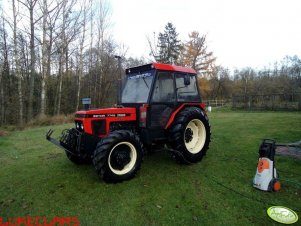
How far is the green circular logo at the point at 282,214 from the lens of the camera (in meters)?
3.03

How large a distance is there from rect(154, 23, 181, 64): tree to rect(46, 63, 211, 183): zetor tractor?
87.3 ft

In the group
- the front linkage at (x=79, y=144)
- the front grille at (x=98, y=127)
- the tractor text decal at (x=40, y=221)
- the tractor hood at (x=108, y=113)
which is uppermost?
the tractor hood at (x=108, y=113)

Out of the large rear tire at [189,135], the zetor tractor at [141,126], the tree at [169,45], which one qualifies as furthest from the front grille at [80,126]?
the tree at [169,45]

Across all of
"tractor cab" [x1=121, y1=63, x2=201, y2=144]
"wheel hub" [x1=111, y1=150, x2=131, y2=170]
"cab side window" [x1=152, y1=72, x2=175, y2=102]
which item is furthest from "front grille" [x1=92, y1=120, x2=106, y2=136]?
"cab side window" [x1=152, y1=72, x2=175, y2=102]

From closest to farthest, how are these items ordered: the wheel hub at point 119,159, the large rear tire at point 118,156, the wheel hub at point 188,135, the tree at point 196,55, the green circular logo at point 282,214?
the green circular logo at point 282,214
the large rear tire at point 118,156
the wheel hub at point 119,159
the wheel hub at point 188,135
the tree at point 196,55

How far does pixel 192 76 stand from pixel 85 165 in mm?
3189

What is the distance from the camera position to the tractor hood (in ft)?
14.5

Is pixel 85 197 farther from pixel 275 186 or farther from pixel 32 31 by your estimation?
pixel 32 31

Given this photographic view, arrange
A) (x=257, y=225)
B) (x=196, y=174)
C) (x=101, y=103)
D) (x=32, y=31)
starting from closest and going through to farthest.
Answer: (x=257, y=225) < (x=196, y=174) < (x=32, y=31) < (x=101, y=103)

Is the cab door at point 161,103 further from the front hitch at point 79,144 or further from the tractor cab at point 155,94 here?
the front hitch at point 79,144

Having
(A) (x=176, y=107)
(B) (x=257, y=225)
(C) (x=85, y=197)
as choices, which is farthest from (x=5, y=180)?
(B) (x=257, y=225)

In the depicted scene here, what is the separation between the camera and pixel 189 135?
5492 millimetres

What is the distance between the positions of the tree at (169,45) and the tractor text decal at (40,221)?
29262 mm

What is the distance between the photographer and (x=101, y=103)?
22.0 m
